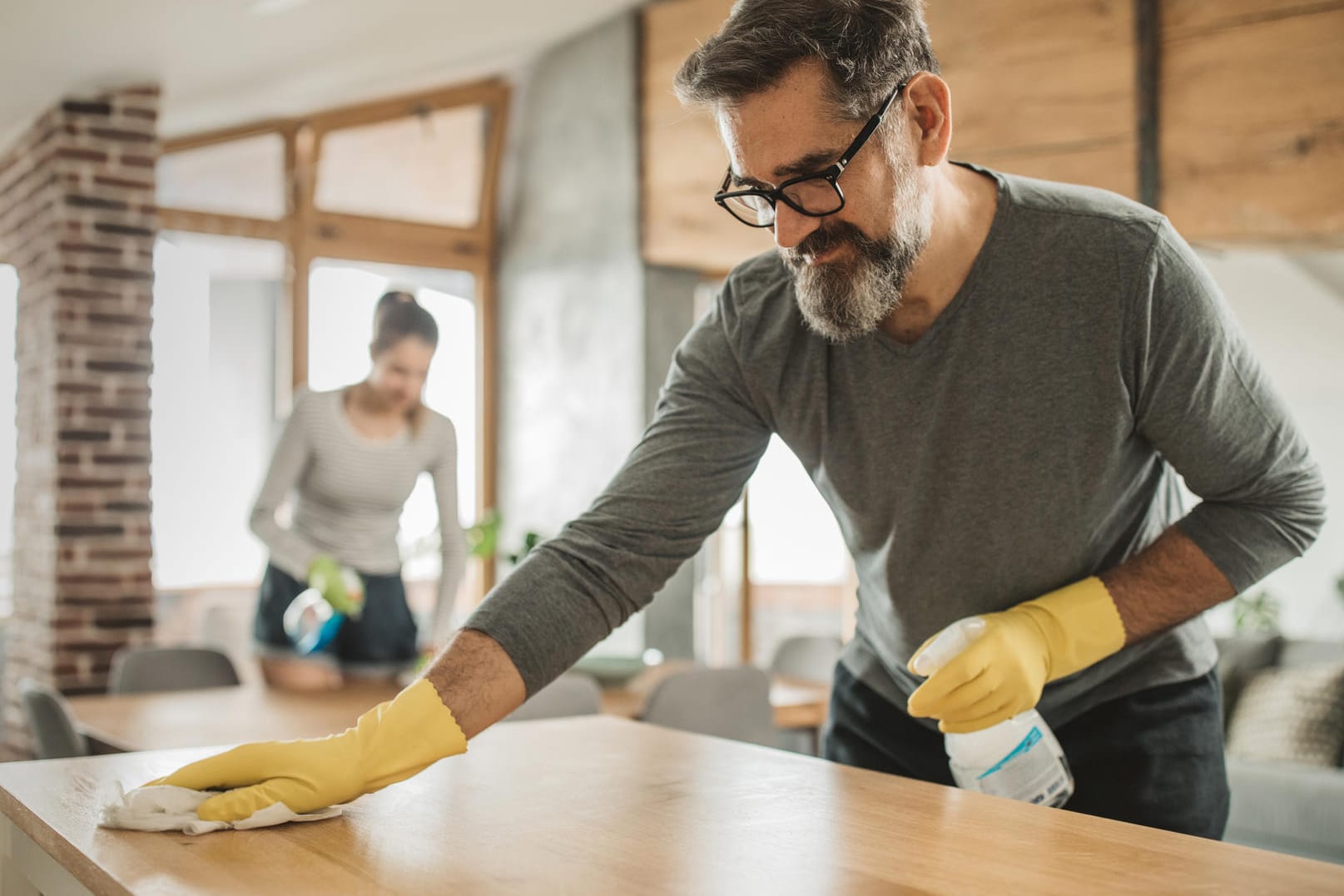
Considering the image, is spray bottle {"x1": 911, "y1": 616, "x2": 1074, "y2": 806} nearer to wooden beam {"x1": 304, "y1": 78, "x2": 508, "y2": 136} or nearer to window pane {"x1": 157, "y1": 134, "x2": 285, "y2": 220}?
window pane {"x1": 157, "y1": 134, "x2": 285, "y2": 220}

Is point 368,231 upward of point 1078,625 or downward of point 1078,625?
upward

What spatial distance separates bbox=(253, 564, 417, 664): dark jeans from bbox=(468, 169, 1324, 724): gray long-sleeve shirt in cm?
187

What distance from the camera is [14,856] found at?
1249 millimetres

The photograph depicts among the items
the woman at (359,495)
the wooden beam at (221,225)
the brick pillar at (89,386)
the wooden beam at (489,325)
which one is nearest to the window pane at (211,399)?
the wooden beam at (221,225)

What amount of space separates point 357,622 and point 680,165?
2841 millimetres

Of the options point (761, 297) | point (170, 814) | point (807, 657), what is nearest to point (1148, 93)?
point (807, 657)

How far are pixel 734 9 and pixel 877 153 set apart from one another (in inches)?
9.1

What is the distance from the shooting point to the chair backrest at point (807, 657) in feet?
13.3

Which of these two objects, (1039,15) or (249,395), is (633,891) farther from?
(249,395)

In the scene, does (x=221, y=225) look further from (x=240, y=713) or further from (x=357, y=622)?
(x=240, y=713)

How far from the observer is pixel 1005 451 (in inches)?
57.9

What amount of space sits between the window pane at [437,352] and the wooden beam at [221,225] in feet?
0.85

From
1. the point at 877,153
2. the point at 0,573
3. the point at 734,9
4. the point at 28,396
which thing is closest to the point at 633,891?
the point at 877,153

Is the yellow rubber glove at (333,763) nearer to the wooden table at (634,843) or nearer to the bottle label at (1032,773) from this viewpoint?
the wooden table at (634,843)
